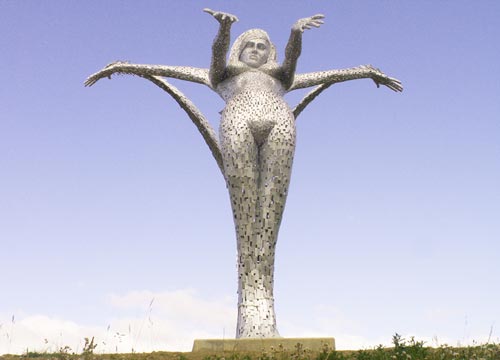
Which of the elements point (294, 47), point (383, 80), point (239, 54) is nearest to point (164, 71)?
point (239, 54)

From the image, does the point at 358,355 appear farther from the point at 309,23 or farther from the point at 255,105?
the point at 309,23

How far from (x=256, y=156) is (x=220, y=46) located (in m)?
1.75

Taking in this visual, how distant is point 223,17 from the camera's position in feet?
32.8

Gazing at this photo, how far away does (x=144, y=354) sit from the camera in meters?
9.05

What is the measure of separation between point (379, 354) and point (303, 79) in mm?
5200

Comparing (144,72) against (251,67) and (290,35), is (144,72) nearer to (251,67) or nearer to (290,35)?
(251,67)

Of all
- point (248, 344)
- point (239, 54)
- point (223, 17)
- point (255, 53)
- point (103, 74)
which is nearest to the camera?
point (248, 344)

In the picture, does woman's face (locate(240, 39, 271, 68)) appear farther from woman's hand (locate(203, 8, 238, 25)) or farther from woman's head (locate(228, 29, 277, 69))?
woman's hand (locate(203, 8, 238, 25))

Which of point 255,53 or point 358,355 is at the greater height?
point 255,53

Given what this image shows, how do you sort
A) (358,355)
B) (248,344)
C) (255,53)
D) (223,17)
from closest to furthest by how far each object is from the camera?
(358,355)
(248,344)
(223,17)
(255,53)

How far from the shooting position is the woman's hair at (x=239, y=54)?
36.0 ft

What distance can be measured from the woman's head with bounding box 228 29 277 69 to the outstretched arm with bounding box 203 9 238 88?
250 millimetres

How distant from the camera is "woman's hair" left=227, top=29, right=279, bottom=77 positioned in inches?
432

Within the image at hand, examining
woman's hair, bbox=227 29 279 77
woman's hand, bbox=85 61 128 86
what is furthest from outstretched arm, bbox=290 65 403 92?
woman's hand, bbox=85 61 128 86
